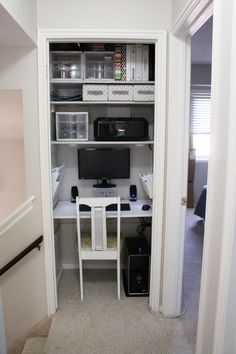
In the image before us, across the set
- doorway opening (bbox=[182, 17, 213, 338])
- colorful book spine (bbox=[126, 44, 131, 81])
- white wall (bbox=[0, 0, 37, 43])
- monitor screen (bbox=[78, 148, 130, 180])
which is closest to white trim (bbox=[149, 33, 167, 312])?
colorful book spine (bbox=[126, 44, 131, 81])

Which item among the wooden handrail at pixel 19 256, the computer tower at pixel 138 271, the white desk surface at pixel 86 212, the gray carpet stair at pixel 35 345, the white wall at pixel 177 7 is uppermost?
the white wall at pixel 177 7

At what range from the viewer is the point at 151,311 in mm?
2287

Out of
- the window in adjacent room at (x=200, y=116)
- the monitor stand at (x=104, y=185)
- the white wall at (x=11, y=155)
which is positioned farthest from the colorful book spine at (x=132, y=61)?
the window in adjacent room at (x=200, y=116)

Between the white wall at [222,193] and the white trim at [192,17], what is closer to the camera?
the white wall at [222,193]

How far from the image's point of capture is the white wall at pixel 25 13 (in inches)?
57.3

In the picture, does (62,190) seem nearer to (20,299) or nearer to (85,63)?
(20,299)

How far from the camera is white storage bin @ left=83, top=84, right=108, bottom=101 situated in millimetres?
2350

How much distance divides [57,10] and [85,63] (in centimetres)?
50

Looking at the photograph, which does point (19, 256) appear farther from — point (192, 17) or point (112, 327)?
point (192, 17)

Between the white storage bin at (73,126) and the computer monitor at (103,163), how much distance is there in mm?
236

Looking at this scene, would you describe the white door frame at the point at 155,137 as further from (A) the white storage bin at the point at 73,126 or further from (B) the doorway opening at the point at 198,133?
(B) the doorway opening at the point at 198,133

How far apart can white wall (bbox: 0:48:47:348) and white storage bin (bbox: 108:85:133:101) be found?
0.65 meters

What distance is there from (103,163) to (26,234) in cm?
101

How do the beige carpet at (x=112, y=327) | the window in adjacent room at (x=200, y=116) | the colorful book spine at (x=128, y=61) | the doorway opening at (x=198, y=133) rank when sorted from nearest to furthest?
the beige carpet at (x=112, y=327)
the colorful book spine at (x=128, y=61)
the doorway opening at (x=198, y=133)
the window in adjacent room at (x=200, y=116)
